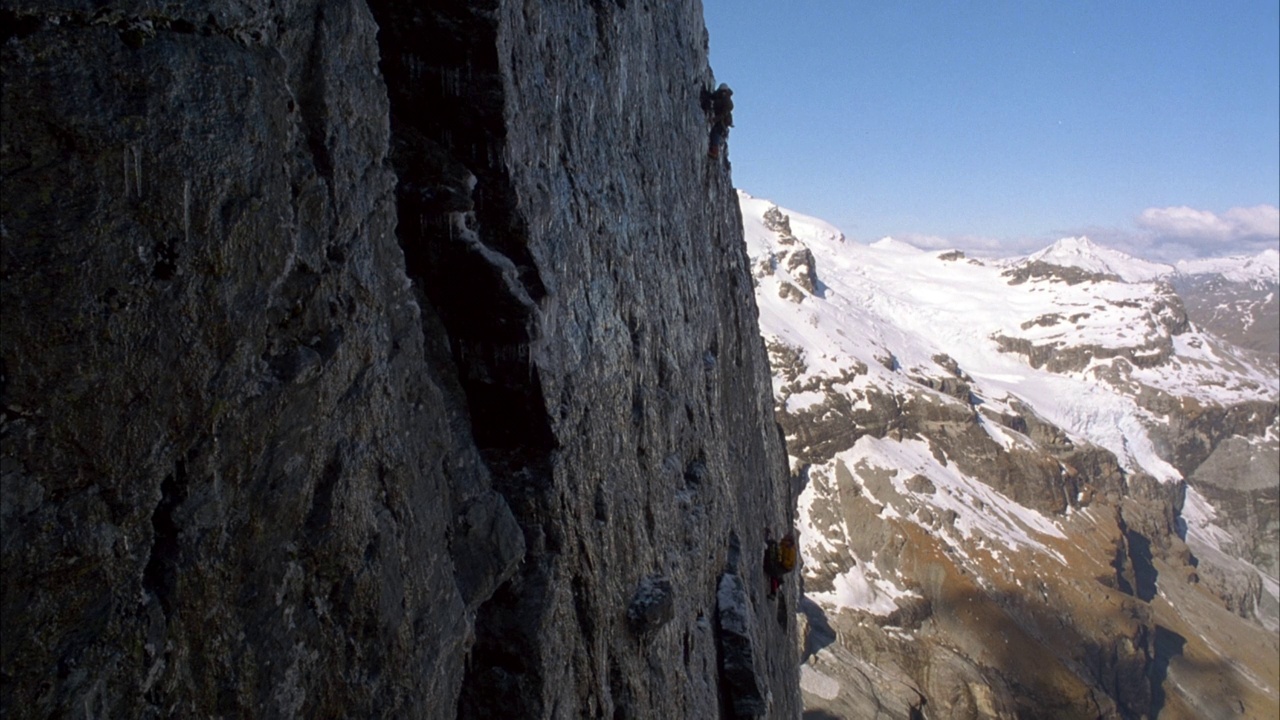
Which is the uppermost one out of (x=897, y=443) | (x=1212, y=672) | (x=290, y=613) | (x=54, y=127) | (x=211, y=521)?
(x=54, y=127)

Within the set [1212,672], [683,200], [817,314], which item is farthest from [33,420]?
[817,314]

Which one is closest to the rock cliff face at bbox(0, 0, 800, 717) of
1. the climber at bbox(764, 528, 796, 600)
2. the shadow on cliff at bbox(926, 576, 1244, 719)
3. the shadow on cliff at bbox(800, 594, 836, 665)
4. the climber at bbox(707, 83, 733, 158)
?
the climber at bbox(707, 83, 733, 158)

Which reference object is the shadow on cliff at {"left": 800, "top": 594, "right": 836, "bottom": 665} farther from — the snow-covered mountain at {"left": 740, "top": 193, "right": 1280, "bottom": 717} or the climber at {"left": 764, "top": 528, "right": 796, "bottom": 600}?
the climber at {"left": 764, "top": 528, "right": 796, "bottom": 600}

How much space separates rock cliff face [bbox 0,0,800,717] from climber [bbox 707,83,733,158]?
10.0 m

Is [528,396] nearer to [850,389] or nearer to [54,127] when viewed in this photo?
[54,127]

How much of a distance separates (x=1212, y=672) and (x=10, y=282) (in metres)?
160

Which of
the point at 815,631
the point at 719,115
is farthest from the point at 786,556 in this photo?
the point at 815,631

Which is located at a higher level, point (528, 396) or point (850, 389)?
point (528, 396)

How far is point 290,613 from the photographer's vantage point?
6.32 meters

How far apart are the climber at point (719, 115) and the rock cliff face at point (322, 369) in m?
10.0

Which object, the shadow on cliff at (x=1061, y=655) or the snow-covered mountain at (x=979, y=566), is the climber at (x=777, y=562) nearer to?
the snow-covered mountain at (x=979, y=566)

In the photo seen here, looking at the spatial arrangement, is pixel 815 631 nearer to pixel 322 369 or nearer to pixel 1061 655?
pixel 1061 655

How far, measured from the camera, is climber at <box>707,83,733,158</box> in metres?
22.9

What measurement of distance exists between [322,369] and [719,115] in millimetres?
18790
